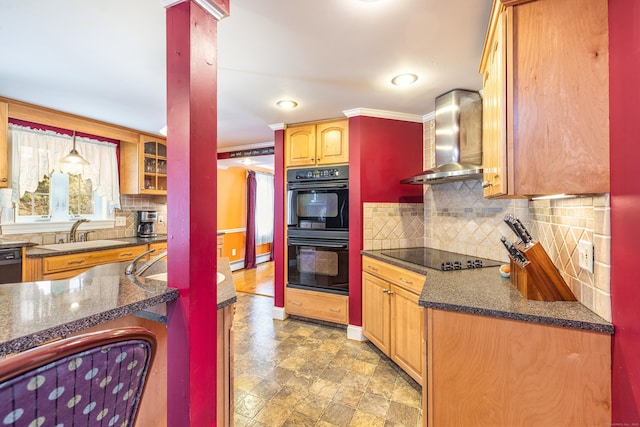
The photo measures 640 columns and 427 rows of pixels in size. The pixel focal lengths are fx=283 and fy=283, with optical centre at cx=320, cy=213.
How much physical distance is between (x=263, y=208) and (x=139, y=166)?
3167mm

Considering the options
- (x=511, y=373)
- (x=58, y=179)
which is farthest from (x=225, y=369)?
(x=58, y=179)

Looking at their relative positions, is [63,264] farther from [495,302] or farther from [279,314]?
[495,302]

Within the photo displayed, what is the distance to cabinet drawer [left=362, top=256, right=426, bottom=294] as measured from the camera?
193 centimetres

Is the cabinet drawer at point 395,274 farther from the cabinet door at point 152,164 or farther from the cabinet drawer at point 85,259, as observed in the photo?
the cabinet door at point 152,164

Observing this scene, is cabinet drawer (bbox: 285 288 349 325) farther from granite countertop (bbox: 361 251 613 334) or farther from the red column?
the red column

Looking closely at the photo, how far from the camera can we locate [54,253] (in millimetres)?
2510

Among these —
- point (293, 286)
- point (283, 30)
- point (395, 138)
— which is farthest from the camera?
point (293, 286)

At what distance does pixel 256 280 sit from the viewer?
16.1 feet

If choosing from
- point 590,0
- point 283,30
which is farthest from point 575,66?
point 283,30

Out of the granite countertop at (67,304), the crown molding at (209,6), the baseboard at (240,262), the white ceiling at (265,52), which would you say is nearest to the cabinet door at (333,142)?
the white ceiling at (265,52)

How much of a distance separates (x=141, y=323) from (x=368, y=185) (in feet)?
7.01

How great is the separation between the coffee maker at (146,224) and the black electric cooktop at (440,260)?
3.04 metres

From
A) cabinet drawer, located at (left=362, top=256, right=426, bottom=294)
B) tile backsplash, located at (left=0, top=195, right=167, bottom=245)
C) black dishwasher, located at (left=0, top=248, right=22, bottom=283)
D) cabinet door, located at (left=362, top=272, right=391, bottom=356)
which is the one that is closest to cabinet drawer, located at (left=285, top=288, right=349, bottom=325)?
cabinet door, located at (left=362, top=272, right=391, bottom=356)

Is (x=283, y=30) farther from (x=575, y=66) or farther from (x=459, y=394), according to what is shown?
(x=459, y=394)
